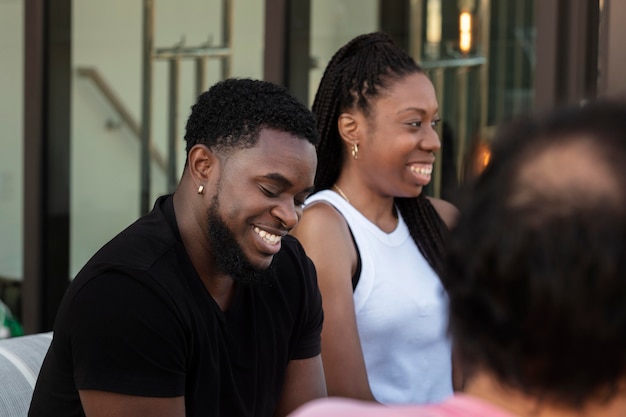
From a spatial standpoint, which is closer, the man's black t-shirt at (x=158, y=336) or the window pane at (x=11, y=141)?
the man's black t-shirt at (x=158, y=336)

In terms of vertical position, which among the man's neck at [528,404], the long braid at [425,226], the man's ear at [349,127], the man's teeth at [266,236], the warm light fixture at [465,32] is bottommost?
the long braid at [425,226]

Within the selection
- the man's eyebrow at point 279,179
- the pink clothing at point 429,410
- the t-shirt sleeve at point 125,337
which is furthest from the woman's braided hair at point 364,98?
the pink clothing at point 429,410

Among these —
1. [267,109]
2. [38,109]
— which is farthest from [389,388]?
[38,109]

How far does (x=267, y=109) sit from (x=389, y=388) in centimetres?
88

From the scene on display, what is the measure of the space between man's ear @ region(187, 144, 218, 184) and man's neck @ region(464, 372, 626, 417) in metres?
1.26

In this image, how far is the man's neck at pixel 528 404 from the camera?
881mm

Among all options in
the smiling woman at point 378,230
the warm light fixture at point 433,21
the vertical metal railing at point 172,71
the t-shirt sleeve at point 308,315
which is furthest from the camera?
the vertical metal railing at point 172,71

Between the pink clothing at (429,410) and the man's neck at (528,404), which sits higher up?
the man's neck at (528,404)

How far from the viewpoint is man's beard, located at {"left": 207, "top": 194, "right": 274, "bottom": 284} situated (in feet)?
6.76

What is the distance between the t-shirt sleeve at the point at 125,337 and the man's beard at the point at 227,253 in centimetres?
18

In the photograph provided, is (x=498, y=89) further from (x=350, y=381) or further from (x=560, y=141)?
(x=560, y=141)

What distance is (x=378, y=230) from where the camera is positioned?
9.20 ft

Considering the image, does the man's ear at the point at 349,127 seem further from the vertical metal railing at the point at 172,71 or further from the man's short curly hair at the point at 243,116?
the vertical metal railing at the point at 172,71

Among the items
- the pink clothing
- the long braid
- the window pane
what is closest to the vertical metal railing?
the window pane
